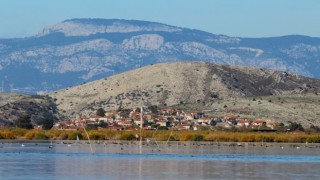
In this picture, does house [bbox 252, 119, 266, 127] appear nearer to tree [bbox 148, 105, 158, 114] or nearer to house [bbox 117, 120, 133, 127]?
house [bbox 117, 120, 133, 127]

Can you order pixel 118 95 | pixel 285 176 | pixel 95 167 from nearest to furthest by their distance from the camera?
pixel 285 176 → pixel 95 167 → pixel 118 95

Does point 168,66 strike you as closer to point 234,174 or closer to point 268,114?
point 268,114

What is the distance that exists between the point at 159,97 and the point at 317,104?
105 feet

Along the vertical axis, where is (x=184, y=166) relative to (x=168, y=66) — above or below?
below

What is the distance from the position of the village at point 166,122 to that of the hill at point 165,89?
12.7 metres

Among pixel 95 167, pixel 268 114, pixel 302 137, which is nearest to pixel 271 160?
pixel 95 167

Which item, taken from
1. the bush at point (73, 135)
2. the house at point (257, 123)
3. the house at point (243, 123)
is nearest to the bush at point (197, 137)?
the bush at point (73, 135)

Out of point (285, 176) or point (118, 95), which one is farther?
point (118, 95)

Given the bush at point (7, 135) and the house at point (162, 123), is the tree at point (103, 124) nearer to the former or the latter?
the house at point (162, 123)

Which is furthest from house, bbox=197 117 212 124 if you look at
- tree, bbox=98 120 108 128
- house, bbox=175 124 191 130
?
tree, bbox=98 120 108 128

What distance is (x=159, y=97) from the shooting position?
7180 inches

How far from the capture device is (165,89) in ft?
606

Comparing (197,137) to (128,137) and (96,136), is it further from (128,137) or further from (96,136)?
(96,136)

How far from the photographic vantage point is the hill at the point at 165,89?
182 meters
